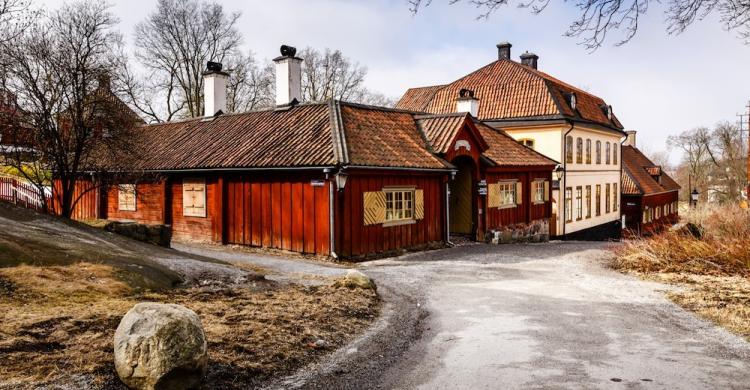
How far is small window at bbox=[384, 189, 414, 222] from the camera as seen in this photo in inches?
661

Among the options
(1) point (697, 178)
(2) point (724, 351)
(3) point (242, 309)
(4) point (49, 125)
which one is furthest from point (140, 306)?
(1) point (697, 178)

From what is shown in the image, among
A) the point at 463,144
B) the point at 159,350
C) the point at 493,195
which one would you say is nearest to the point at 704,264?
the point at 463,144

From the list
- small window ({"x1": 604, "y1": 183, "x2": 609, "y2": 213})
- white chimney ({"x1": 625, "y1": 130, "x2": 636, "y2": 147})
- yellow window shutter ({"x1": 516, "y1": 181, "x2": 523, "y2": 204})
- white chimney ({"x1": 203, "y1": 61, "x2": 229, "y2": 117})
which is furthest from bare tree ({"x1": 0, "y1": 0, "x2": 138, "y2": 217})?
white chimney ({"x1": 625, "y1": 130, "x2": 636, "y2": 147})

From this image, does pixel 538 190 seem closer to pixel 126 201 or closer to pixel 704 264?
pixel 704 264

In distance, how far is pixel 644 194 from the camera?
133 feet

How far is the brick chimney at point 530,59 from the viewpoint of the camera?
37688mm

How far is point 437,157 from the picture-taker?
1886cm

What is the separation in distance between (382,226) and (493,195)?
6.53m

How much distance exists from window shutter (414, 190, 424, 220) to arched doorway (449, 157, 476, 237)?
344 centimetres

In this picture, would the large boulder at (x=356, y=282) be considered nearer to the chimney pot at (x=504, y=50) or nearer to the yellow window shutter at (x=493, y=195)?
the yellow window shutter at (x=493, y=195)

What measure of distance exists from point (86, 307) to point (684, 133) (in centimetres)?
7417

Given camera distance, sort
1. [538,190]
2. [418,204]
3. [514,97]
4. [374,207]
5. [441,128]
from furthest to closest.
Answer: [514,97]
[538,190]
[441,128]
[418,204]
[374,207]

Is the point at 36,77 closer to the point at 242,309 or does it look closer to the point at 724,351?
the point at 242,309

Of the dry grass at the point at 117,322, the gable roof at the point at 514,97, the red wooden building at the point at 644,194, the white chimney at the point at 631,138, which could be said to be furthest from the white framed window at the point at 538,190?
the white chimney at the point at 631,138
